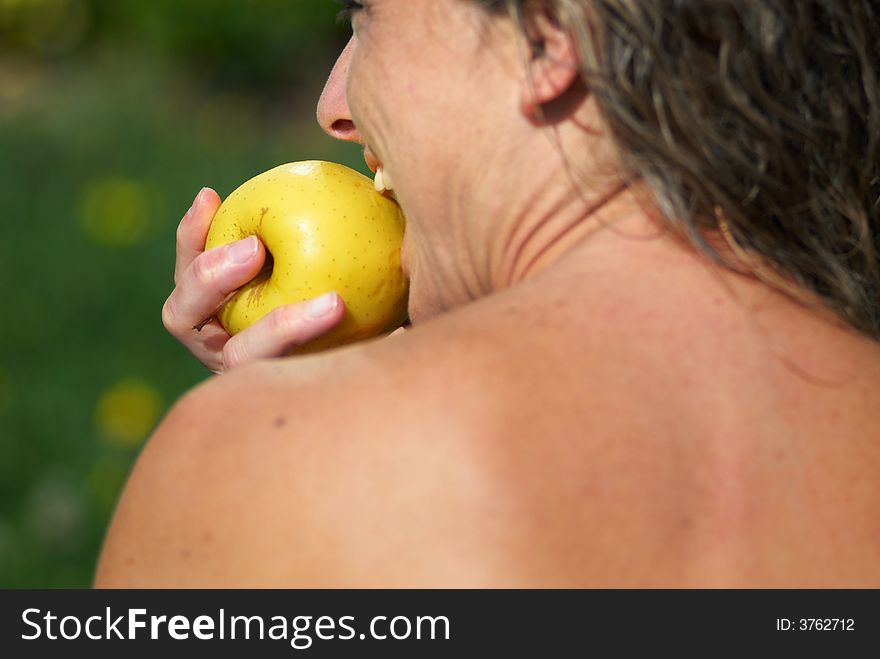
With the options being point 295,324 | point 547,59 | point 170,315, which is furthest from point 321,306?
point 547,59

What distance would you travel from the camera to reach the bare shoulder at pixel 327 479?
1353 mm

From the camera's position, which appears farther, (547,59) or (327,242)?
(327,242)

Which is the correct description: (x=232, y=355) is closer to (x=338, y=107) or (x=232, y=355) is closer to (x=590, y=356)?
(x=338, y=107)

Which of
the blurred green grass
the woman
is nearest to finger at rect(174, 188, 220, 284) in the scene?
the woman

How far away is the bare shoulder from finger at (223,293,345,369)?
49 cm

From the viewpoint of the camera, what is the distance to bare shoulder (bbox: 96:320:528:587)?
135 centimetres

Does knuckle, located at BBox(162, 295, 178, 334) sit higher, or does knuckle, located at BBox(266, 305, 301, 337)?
knuckle, located at BBox(266, 305, 301, 337)

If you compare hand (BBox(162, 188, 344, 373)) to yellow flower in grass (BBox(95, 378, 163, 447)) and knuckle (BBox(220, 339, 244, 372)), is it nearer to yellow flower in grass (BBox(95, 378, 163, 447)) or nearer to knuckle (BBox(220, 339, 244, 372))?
knuckle (BBox(220, 339, 244, 372))

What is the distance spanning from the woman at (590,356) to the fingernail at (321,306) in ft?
0.86

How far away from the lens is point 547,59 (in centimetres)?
158

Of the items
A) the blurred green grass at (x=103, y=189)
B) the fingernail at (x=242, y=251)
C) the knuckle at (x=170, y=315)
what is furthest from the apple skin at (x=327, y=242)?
the blurred green grass at (x=103, y=189)

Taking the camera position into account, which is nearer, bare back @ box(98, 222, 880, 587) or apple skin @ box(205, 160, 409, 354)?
bare back @ box(98, 222, 880, 587)

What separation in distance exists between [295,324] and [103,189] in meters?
3.29

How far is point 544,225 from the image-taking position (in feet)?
5.52
